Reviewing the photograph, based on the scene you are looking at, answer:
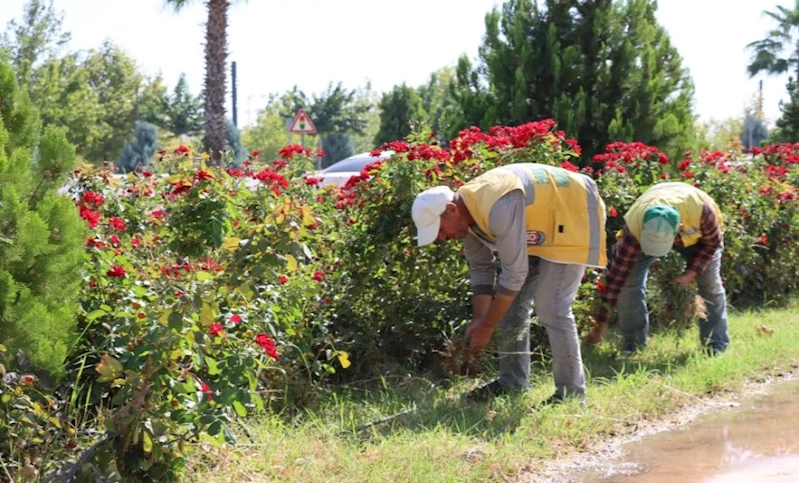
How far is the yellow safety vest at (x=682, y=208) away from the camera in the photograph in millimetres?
6277

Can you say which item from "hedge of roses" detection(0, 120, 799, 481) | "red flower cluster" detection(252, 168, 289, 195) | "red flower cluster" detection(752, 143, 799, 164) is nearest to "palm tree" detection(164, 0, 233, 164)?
"red flower cluster" detection(752, 143, 799, 164)

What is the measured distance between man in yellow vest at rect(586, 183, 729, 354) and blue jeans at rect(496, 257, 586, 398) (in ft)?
3.20

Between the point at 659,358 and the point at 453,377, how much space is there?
1.59 metres

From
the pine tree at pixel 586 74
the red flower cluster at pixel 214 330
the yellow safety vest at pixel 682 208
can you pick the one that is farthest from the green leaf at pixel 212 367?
the pine tree at pixel 586 74

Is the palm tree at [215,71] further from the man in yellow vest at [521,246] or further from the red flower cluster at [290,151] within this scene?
the man in yellow vest at [521,246]

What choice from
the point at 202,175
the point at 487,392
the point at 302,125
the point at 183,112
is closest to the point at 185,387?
the point at 202,175

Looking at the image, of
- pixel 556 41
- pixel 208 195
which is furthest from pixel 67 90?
pixel 208 195

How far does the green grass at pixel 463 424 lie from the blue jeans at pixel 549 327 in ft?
0.52

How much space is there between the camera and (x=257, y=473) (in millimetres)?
4270

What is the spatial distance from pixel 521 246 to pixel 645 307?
215 centimetres

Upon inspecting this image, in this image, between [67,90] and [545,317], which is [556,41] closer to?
[545,317]

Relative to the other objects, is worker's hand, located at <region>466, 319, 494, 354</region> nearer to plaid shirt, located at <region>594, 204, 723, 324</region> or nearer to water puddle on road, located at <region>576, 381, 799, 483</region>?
water puddle on road, located at <region>576, 381, 799, 483</region>

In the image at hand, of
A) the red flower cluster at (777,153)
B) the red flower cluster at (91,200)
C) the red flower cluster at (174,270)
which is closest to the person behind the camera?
the red flower cluster at (174,270)

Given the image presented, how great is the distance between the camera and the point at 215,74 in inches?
720
